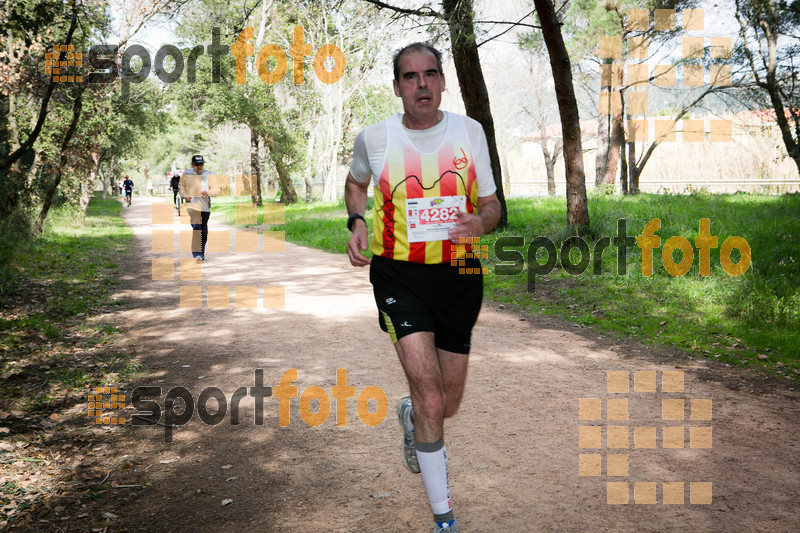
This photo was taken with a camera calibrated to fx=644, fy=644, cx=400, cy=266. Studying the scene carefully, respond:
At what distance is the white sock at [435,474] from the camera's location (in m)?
3.16

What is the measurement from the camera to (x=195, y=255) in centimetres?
1447

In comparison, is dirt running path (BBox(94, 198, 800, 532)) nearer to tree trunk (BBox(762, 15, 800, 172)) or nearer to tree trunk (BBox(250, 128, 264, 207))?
tree trunk (BBox(762, 15, 800, 172))

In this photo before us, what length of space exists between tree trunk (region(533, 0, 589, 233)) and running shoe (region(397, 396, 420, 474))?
27.6 ft

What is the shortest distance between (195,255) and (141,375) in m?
8.51

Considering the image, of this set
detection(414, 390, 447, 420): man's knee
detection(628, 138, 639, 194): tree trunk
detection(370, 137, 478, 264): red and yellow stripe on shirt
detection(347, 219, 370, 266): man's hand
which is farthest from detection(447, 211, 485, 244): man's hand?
detection(628, 138, 639, 194): tree trunk

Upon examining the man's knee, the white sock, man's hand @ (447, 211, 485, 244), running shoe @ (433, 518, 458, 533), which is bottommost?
running shoe @ (433, 518, 458, 533)

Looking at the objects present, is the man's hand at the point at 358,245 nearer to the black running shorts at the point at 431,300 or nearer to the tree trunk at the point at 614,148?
the black running shorts at the point at 431,300

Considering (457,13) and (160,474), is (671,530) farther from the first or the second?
(457,13)

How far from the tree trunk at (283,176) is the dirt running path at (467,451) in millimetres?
26775

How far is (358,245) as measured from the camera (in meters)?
3.47

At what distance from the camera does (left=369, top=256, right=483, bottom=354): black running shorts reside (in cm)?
337

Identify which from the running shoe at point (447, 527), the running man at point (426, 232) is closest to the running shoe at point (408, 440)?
the running man at point (426, 232)

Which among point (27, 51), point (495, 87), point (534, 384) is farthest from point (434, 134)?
point (495, 87)

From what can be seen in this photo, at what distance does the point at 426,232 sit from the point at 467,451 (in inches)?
69.9
